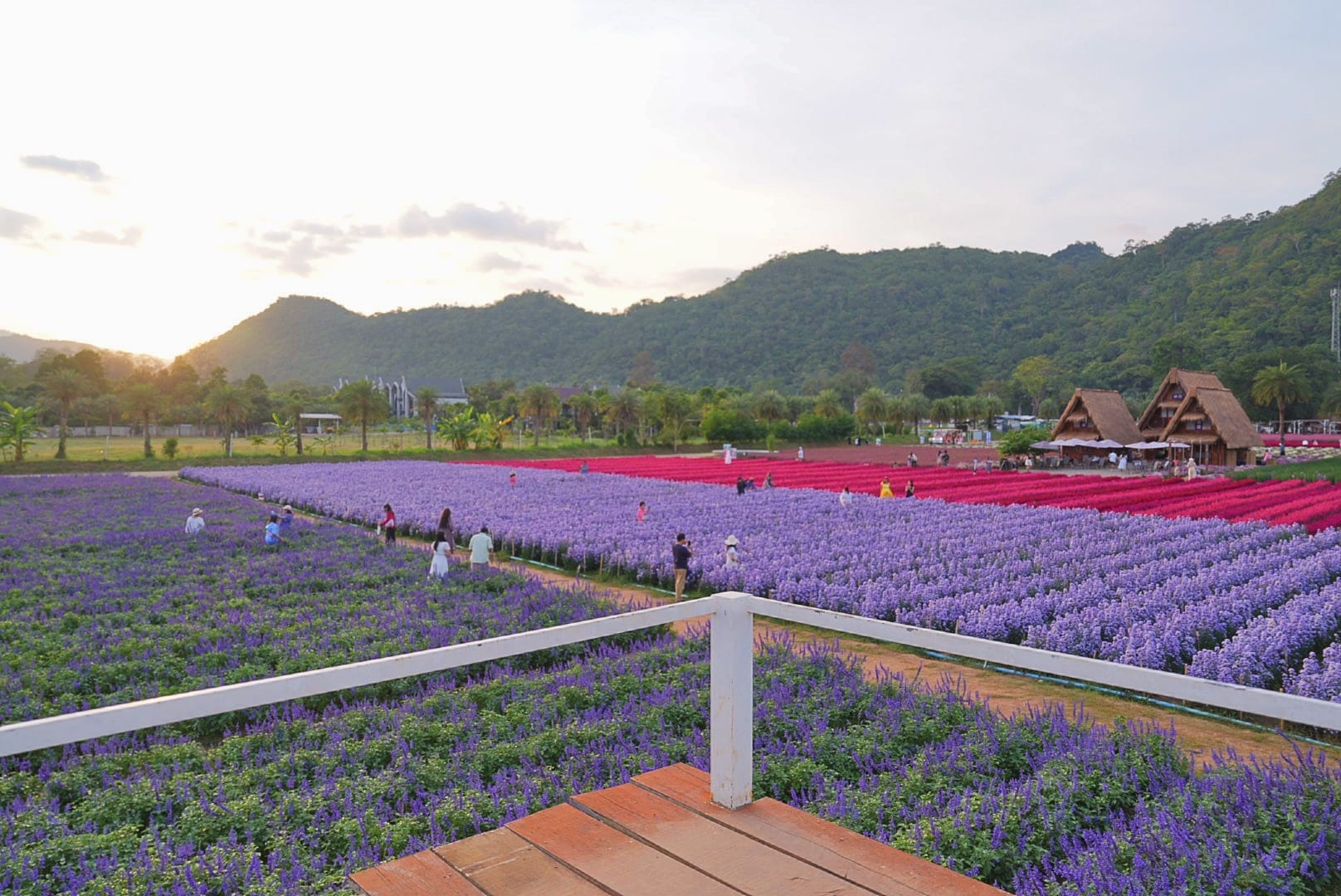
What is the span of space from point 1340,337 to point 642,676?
118721mm

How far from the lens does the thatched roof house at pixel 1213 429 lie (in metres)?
49.6

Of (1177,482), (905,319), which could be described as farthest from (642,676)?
(905,319)

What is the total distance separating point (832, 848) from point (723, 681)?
71 cm

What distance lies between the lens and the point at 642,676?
8961 millimetres

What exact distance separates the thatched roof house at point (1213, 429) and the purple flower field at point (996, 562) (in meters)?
30.1

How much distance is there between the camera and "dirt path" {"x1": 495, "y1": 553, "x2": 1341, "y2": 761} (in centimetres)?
844

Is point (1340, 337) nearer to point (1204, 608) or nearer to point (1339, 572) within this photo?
point (1339, 572)

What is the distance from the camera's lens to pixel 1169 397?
5678 centimetres

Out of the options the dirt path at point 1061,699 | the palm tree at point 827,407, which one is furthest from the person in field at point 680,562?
the palm tree at point 827,407

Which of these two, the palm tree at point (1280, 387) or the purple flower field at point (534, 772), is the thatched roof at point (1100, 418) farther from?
the purple flower field at point (534, 772)

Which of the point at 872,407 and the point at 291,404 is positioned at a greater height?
the point at 291,404

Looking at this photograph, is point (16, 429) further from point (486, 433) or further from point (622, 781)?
point (622, 781)

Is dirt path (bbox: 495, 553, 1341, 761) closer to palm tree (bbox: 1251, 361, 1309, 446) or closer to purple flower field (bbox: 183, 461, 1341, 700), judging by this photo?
purple flower field (bbox: 183, 461, 1341, 700)

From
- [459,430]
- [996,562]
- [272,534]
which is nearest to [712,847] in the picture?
[996,562]
